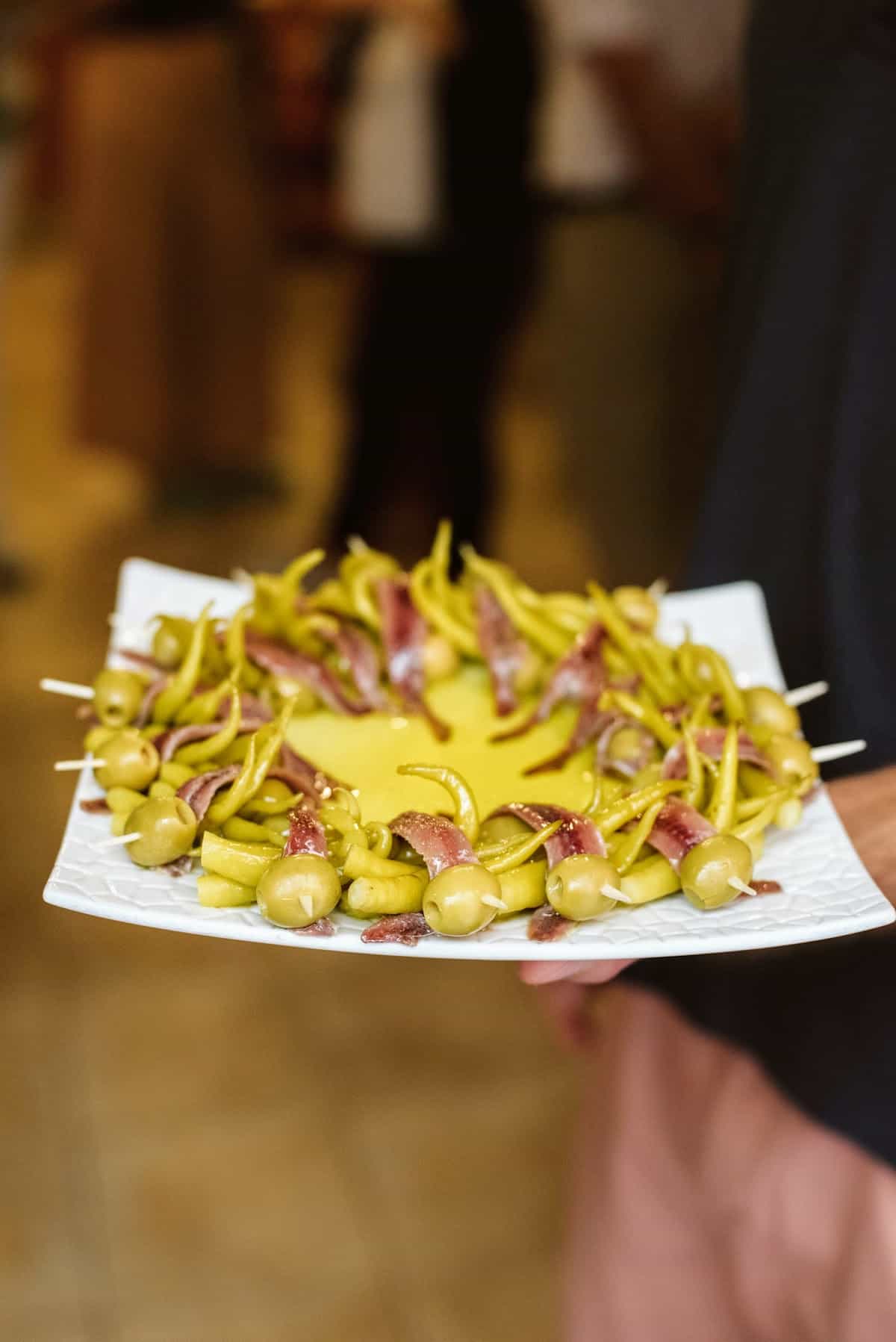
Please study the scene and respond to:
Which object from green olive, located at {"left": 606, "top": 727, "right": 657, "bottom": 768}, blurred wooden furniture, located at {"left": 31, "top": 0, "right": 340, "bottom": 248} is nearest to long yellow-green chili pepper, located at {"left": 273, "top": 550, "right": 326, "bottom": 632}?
green olive, located at {"left": 606, "top": 727, "right": 657, "bottom": 768}

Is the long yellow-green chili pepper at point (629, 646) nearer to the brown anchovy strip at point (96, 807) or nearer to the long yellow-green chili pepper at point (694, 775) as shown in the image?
the long yellow-green chili pepper at point (694, 775)

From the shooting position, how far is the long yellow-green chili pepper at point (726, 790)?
0.83m

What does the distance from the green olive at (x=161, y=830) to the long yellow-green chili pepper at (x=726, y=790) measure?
282mm

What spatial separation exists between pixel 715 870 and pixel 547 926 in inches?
3.5

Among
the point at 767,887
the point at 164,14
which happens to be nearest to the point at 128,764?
the point at 767,887

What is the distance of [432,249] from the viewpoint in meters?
3.27

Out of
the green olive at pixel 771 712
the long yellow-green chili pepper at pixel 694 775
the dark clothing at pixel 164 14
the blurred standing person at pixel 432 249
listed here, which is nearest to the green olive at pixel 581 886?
the long yellow-green chili pepper at pixel 694 775

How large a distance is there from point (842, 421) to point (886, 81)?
235mm

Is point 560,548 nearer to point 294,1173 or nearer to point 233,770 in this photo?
point 294,1173

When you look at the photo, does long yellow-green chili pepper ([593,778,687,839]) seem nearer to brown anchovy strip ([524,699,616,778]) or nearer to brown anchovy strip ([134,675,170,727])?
brown anchovy strip ([524,699,616,778])

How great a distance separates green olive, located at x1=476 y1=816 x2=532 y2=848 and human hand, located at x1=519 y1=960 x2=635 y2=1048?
0.08 meters

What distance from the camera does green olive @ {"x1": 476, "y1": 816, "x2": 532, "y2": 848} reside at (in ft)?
2.75

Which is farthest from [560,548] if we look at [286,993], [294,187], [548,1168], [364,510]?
[294,187]

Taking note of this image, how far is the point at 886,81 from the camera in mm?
1049
